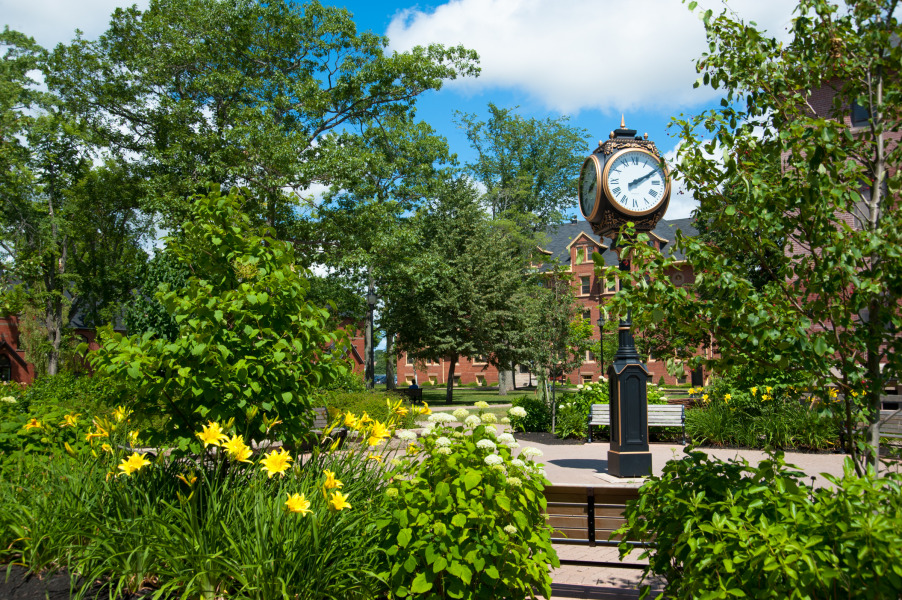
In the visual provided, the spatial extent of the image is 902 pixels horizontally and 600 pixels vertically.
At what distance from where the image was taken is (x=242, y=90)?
2384 cm

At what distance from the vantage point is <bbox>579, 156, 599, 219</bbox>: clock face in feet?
29.9

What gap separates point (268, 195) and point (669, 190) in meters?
16.1

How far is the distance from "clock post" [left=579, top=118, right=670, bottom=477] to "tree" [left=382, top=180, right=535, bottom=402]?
1946cm

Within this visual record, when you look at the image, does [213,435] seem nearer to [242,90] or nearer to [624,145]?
[624,145]

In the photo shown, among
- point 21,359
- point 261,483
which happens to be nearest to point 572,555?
point 261,483

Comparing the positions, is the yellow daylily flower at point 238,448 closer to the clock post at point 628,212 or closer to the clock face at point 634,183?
the clock post at point 628,212

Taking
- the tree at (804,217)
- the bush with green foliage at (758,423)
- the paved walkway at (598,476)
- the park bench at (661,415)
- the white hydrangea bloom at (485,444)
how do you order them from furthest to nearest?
1. the park bench at (661,415)
2. the bush with green foliage at (758,423)
3. the paved walkway at (598,476)
4. the white hydrangea bloom at (485,444)
5. the tree at (804,217)

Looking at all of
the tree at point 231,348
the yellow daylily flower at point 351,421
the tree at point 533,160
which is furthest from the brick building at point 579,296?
the yellow daylily flower at point 351,421

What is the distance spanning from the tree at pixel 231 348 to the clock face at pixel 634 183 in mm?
5789

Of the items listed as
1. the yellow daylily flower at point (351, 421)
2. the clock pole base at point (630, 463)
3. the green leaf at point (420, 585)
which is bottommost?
the clock pole base at point (630, 463)

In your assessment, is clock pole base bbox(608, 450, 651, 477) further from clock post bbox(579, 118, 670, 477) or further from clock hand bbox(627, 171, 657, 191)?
clock hand bbox(627, 171, 657, 191)

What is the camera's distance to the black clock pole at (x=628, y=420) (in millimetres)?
8930

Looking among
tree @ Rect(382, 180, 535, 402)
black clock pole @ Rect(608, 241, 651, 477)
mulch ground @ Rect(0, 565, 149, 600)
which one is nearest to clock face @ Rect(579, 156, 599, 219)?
black clock pole @ Rect(608, 241, 651, 477)

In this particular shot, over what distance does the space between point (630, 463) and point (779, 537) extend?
6.74 meters
